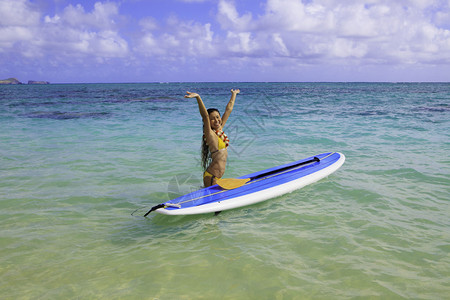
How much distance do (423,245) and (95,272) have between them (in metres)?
3.85

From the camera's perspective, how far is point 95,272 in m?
A: 3.34

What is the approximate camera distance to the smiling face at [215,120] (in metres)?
4.81

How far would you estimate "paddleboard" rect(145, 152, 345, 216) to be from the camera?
4547mm

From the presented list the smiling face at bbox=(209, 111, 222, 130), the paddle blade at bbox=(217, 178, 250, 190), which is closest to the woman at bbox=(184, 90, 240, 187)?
the smiling face at bbox=(209, 111, 222, 130)

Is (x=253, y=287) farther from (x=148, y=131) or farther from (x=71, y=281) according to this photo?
(x=148, y=131)

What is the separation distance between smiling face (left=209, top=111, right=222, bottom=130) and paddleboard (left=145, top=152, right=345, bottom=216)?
1.04 meters

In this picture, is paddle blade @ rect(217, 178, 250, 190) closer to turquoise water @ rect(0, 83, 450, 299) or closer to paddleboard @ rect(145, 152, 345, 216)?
paddleboard @ rect(145, 152, 345, 216)

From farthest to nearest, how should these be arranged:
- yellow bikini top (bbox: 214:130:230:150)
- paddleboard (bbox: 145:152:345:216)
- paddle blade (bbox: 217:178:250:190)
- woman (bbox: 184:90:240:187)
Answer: paddle blade (bbox: 217:178:250:190) < yellow bikini top (bbox: 214:130:230:150) < woman (bbox: 184:90:240:187) < paddleboard (bbox: 145:152:345:216)

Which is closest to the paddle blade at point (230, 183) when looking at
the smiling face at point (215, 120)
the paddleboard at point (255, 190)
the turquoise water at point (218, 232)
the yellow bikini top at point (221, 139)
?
the paddleboard at point (255, 190)

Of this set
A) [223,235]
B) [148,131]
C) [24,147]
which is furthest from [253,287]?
[148,131]

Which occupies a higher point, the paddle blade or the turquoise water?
the paddle blade

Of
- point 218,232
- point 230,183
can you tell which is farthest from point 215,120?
point 218,232

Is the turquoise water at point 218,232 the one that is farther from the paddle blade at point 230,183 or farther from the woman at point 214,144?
the woman at point 214,144

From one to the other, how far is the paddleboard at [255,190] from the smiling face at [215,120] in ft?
3.40
